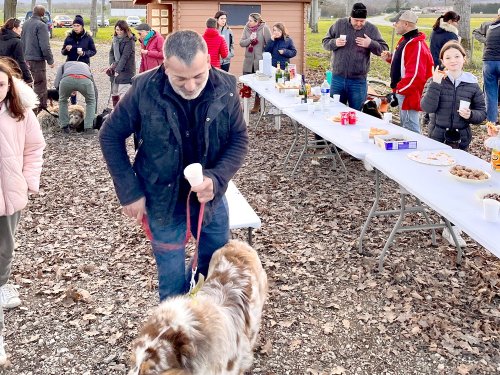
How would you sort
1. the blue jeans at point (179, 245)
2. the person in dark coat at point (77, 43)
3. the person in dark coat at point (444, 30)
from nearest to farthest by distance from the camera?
the blue jeans at point (179, 245) → the person in dark coat at point (444, 30) → the person in dark coat at point (77, 43)

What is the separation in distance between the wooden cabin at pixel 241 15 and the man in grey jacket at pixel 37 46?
4.74 m

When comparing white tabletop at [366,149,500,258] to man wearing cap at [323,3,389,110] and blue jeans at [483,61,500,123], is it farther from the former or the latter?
blue jeans at [483,61,500,123]

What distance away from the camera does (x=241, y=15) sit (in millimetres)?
14508

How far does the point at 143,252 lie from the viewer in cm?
499

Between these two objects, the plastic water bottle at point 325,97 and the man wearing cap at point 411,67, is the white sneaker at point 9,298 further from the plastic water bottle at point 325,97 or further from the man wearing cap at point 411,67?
the man wearing cap at point 411,67

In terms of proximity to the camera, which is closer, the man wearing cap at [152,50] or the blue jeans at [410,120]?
the blue jeans at [410,120]

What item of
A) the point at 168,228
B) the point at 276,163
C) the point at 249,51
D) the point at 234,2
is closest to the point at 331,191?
the point at 276,163

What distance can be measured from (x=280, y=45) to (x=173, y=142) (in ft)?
27.1

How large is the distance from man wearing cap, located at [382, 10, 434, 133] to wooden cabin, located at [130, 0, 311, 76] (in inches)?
305

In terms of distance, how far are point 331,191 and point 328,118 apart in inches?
36.8

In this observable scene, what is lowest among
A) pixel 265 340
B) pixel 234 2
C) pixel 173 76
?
pixel 265 340

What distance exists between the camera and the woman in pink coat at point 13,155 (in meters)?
3.20

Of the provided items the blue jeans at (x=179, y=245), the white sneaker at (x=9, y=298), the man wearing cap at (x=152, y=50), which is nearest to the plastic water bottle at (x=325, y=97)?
the blue jeans at (x=179, y=245)

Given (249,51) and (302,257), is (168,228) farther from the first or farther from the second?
(249,51)
